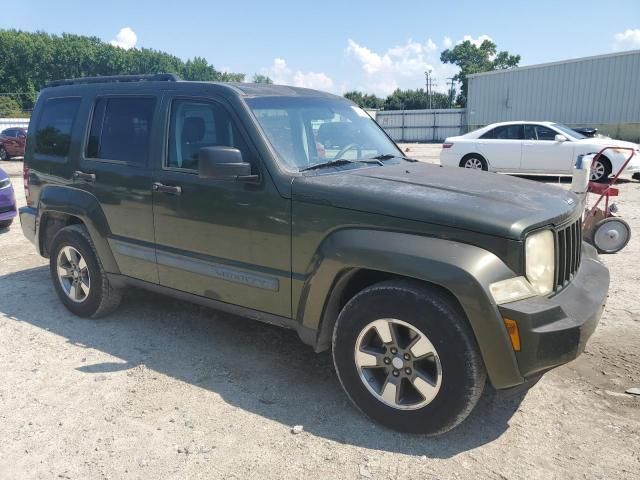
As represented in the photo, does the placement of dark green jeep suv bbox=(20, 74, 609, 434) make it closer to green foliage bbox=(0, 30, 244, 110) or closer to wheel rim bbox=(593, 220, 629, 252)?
wheel rim bbox=(593, 220, 629, 252)

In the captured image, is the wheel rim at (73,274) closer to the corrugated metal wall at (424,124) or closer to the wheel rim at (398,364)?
the wheel rim at (398,364)

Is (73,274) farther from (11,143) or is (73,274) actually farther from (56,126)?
(11,143)

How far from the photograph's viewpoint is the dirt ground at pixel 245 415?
2803 millimetres

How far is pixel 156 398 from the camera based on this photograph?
3488mm

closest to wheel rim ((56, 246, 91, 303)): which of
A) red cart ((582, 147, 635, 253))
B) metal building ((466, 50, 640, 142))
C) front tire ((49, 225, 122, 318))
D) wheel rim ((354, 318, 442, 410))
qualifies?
front tire ((49, 225, 122, 318))

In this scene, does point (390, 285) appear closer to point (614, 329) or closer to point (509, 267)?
point (509, 267)

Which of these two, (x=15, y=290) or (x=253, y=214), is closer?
(x=253, y=214)

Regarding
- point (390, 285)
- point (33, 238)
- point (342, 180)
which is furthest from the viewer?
point (33, 238)

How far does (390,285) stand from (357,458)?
946 millimetres

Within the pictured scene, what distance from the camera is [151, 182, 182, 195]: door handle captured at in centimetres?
385

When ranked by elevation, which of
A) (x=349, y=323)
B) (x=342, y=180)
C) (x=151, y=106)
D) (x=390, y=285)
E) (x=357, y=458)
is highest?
(x=151, y=106)

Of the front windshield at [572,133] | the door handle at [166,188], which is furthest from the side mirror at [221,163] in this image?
the front windshield at [572,133]

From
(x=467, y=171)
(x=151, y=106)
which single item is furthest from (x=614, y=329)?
(x=151, y=106)

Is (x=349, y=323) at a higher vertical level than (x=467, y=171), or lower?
lower
